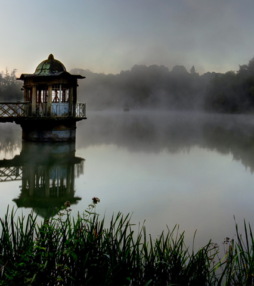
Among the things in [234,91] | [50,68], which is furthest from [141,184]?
[234,91]

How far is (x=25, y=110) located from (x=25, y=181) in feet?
32.3

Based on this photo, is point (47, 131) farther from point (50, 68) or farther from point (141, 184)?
point (141, 184)

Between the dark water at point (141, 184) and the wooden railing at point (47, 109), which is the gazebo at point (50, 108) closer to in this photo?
the wooden railing at point (47, 109)

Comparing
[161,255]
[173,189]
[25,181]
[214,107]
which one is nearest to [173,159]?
[173,189]

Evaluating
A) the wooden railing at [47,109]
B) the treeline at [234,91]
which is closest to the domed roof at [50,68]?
the wooden railing at [47,109]

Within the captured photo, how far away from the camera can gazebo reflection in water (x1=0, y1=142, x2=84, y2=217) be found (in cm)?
956

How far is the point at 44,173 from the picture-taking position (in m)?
13.4

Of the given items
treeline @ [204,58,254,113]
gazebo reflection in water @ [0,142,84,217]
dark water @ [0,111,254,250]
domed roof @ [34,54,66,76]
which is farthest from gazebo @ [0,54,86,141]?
treeline @ [204,58,254,113]

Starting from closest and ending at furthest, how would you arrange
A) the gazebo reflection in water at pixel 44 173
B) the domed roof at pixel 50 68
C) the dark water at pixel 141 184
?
the dark water at pixel 141 184, the gazebo reflection in water at pixel 44 173, the domed roof at pixel 50 68

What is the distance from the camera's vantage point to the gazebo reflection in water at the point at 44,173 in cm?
956

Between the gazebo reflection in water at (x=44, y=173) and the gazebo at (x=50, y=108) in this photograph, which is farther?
the gazebo at (x=50, y=108)

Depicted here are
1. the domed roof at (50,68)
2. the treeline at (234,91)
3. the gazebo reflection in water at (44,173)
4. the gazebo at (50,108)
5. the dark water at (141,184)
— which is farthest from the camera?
the treeline at (234,91)

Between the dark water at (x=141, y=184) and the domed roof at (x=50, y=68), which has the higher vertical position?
the domed roof at (x=50, y=68)

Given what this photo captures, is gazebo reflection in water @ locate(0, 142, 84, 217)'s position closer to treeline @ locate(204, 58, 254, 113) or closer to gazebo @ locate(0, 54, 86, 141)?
gazebo @ locate(0, 54, 86, 141)
